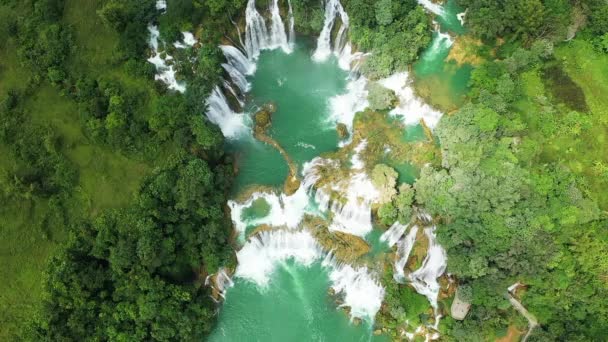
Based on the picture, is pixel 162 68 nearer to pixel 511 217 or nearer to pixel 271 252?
pixel 271 252

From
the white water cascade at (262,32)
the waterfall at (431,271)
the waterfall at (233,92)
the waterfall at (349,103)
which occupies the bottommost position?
the waterfall at (431,271)

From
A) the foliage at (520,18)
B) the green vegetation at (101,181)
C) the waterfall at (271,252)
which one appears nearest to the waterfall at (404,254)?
the waterfall at (271,252)

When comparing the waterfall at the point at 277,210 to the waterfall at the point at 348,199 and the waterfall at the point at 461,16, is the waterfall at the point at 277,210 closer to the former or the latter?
the waterfall at the point at 348,199

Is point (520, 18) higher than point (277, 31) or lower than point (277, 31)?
higher

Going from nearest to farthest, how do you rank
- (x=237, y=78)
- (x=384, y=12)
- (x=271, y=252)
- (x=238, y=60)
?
(x=271, y=252) < (x=384, y=12) < (x=237, y=78) < (x=238, y=60)

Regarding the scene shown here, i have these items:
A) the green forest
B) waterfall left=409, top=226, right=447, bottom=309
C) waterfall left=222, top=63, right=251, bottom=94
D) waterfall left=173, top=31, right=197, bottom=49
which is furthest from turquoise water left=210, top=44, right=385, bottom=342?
waterfall left=173, top=31, right=197, bottom=49

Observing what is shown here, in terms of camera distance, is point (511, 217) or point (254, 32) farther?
point (254, 32)

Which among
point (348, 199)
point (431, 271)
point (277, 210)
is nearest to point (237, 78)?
point (277, 210)
